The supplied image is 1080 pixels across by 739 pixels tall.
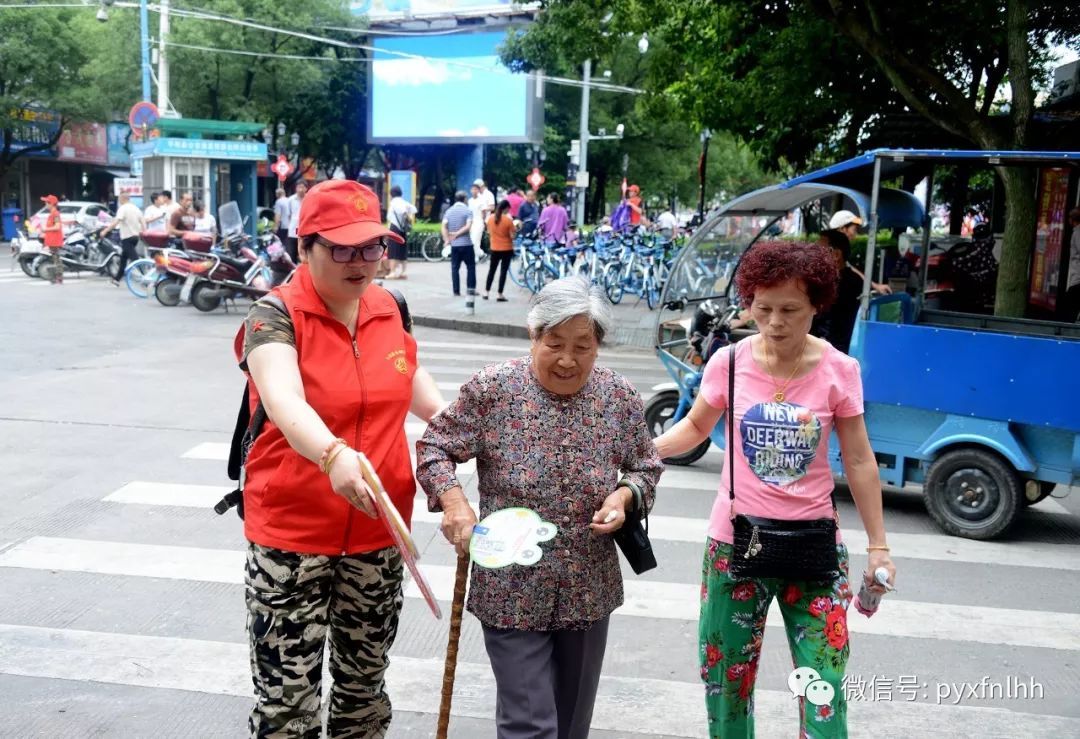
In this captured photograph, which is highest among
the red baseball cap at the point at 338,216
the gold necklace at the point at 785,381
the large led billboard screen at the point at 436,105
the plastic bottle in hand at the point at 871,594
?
the large led billboard screen at the point at 436,105

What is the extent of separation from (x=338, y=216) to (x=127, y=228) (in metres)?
18.6

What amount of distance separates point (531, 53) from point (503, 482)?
2197cm

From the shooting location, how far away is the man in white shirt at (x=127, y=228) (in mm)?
19828

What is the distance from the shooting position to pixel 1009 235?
888cm

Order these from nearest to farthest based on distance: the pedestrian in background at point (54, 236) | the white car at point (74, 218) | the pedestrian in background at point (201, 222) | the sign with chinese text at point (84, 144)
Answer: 1. the pedestrian in background at point (201, 222)
2. the pedestrian in background at point (54, 236)
3. the white car at point (74, 218)
4. the sign with chinese text at point (84, 144)

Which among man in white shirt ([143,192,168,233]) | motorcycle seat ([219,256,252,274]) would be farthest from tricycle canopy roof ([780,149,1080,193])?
man in white shirt ([143,192,168,233])

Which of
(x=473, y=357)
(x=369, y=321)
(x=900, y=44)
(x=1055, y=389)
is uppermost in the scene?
(x=900, y=44)

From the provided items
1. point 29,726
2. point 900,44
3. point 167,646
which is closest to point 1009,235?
point 900,44

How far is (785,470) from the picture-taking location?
3068mm

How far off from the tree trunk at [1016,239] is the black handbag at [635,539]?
6829 millimetres

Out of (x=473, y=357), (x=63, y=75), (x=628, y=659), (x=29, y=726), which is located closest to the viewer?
(x=29, y=726)

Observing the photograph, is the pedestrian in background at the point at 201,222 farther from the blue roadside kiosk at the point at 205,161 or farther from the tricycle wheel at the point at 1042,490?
the tricycle wheel at the point at 1042,490

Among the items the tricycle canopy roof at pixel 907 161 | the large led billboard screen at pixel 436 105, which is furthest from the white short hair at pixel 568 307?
the large led billboard screen at pixel 436 105

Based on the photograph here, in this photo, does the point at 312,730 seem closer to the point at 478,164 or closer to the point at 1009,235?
the point at 1009,235
